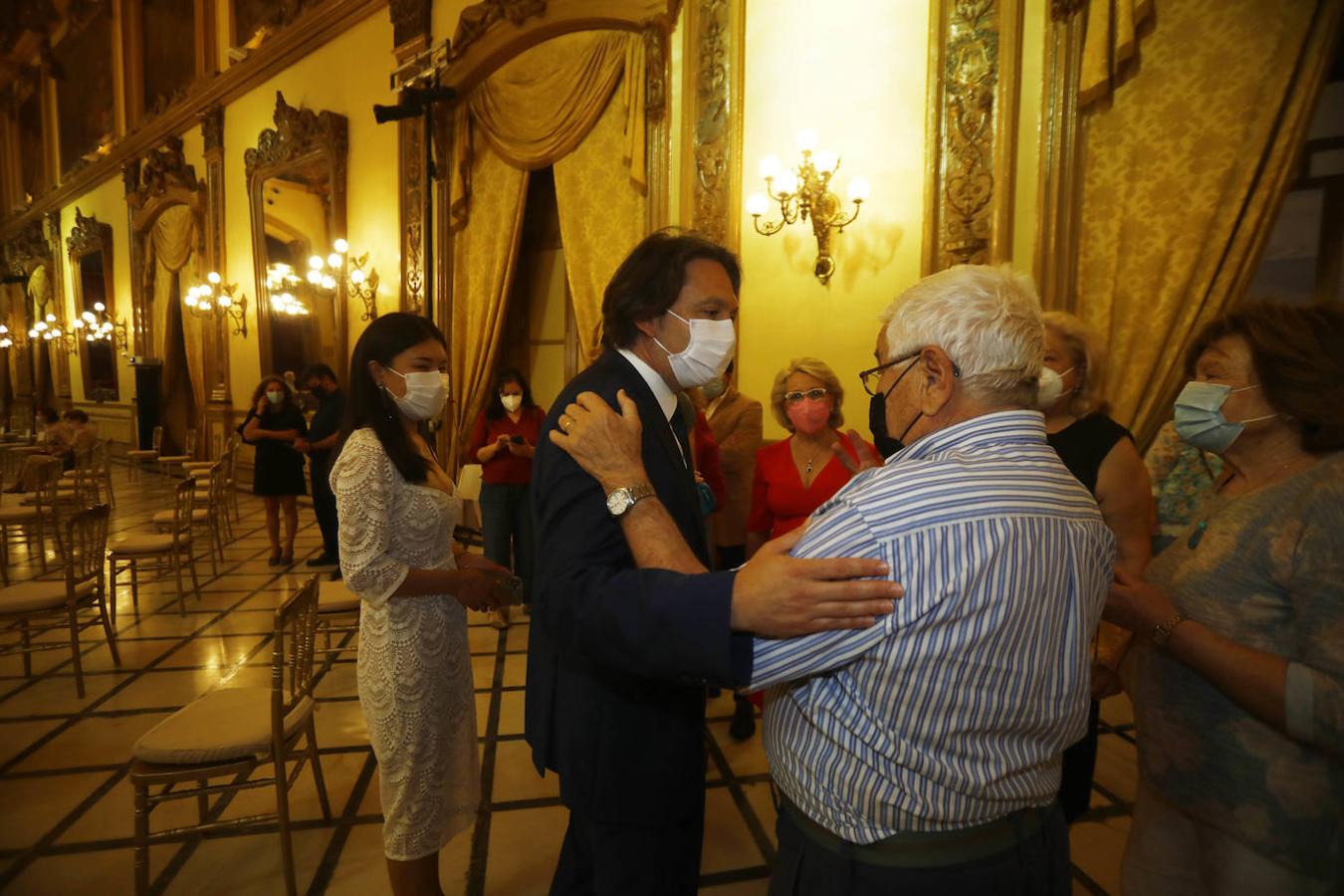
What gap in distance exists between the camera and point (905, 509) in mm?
818

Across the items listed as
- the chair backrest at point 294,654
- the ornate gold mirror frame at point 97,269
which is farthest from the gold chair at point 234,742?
the ornate gold mirror frame at point 97,269

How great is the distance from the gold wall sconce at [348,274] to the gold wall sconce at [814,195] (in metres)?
5.23

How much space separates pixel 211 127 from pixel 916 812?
1290cm

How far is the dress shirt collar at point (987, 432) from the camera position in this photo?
0.91 metres

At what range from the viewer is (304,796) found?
2.68 m

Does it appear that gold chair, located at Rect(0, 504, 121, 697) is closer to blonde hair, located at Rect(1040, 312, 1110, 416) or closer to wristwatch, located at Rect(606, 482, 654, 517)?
wristwatch, located at Rect(606, 482, 654, 517)

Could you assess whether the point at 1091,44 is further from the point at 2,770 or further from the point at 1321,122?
the point at 2,770

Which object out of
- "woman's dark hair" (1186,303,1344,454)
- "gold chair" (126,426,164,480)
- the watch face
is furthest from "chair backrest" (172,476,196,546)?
"gold chair" (126,426,164,480)

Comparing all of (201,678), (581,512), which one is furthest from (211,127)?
(581,512)

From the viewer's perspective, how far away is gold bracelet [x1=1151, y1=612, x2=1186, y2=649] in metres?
1.24

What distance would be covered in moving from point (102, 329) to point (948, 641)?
59.0 ft

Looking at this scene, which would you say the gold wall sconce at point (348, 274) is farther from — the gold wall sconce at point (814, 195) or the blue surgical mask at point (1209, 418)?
the blue surgical mask at point (1209, 418)

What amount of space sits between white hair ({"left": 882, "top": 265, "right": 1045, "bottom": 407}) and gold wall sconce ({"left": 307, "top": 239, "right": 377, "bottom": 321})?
785 centimetres

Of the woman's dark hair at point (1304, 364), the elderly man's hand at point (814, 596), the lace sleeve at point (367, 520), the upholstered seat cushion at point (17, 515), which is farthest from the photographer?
the upholstered seat cushion at point (17, 515)
